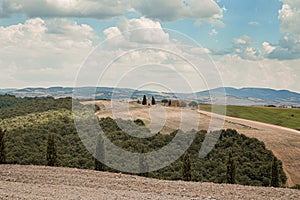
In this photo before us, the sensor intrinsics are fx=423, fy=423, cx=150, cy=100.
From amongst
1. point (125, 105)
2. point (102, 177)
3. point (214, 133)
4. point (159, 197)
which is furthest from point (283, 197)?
point (214, 133)

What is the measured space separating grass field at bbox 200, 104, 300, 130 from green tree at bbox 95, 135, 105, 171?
21852 millimetres

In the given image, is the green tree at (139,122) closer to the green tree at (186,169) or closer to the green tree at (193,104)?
the green tree at (193,104)

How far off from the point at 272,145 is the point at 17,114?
947 inches

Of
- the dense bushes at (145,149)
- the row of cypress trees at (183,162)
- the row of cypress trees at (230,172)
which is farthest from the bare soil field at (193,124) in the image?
the row of cypress trees at (230,172)

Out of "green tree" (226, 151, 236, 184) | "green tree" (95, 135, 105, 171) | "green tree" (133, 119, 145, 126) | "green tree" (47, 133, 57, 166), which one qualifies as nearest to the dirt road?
"green tree" (133, 119, 145, 126)

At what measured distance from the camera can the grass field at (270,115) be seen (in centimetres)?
4597

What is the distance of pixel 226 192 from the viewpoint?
16516mm

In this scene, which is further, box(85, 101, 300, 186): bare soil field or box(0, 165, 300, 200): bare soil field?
box(85, 101, 300, 186): bare soil field

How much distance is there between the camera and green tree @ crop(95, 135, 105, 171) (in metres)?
25.0

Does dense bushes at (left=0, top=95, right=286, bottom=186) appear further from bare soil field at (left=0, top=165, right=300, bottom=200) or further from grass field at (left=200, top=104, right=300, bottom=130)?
grass field at (left=200, top=104, right=300, bottom=130)

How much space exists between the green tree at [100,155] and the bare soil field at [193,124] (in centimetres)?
248

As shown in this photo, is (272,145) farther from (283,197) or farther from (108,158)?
(283,197)

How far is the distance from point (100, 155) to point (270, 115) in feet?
98.3

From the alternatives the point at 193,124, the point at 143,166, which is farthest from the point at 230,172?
the point at 193,124
